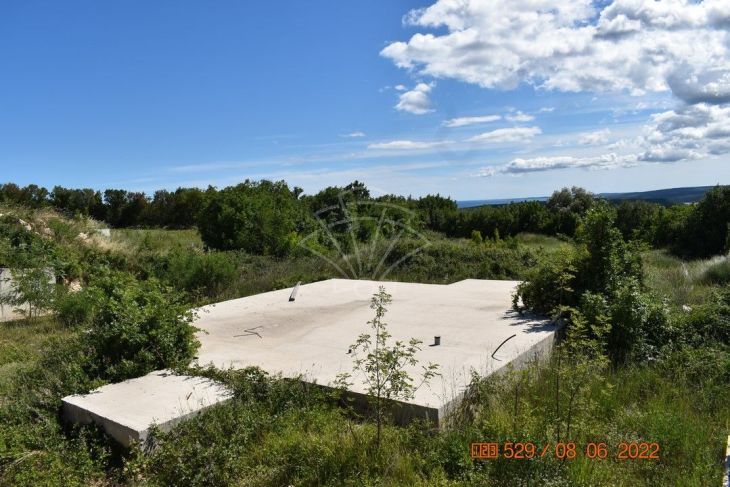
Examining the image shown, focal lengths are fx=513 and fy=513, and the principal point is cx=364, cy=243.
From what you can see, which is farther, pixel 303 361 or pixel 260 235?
pixel 260 235

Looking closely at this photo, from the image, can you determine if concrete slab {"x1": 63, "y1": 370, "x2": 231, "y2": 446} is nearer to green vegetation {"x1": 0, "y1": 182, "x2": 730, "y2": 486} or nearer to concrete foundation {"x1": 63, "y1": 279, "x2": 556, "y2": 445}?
concrete foundation {"x1": 63, "y1": 279, "x2": 556, "y2": 445}

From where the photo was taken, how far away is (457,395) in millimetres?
3572

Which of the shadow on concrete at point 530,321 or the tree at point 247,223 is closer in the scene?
the shadow on concrete at point 530,321

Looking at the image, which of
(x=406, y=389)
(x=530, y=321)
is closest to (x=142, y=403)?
(x=406, y=389)

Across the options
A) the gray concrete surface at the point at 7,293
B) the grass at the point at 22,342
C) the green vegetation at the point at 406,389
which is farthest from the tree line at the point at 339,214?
the grass at the point at 22,342

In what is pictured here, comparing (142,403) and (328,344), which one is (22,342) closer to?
(142,403)

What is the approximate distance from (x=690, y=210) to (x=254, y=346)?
19.9 meters

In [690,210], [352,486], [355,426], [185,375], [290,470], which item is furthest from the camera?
[690,210]

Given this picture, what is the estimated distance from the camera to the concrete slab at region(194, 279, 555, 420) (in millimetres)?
4223

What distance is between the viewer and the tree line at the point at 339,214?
13.3m

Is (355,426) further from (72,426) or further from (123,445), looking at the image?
(72,426)

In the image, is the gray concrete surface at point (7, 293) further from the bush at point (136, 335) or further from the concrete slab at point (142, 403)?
the concrete slab at point (142, 403)

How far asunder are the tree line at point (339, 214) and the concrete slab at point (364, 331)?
5.96 ft

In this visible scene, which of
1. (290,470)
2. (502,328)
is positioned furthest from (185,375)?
(502,328)
